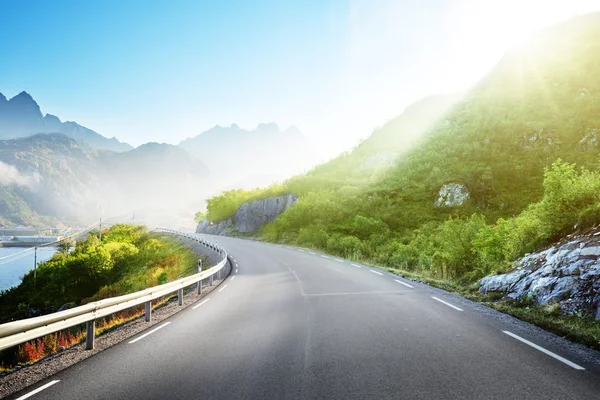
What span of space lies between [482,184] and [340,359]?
3912 centimetres

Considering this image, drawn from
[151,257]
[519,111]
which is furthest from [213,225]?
[519,111]

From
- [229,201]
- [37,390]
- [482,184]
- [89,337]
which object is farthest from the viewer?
[229,201]

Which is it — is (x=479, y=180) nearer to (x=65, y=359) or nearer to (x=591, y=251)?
(x=591, y=251)

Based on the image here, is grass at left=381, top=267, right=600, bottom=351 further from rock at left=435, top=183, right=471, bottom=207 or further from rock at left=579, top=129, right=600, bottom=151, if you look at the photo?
rock at left=579, top=129, right=600, bottom=151

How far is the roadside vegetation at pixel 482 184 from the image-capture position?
33.5ft

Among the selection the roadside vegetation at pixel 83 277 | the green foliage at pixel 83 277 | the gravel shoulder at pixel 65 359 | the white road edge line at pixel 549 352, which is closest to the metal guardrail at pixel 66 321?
the gravel shoulder at pixel 65 359

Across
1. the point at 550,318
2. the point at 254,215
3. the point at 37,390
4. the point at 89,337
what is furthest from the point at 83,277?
the point at 550,318

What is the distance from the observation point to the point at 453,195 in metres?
38.1

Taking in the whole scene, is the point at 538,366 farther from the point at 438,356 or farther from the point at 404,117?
the point at 404,117

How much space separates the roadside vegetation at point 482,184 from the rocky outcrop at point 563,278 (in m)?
0.43

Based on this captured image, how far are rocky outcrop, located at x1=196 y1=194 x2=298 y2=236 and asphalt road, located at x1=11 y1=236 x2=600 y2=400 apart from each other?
150 ft

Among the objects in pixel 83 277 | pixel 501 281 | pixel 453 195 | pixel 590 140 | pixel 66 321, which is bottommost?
pixel 83 277

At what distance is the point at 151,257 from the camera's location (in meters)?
40.2

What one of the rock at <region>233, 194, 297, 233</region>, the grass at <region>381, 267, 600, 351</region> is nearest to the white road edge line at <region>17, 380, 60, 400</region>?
the grass at <region>381, 267, 600, 351</region>
